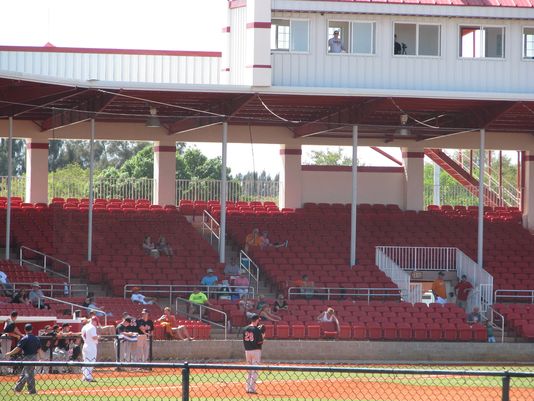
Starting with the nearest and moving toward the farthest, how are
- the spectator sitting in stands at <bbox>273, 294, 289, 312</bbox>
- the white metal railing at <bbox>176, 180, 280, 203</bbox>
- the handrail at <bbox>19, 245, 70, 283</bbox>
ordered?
the spectator sitting in stands at <bbox>273, 294, 289, 312</bbox> → the handrail at <bbox>19, 245, 70, 283</bbox> → the white metal railing at <bbox>176, 180, 280, 203</bbox>

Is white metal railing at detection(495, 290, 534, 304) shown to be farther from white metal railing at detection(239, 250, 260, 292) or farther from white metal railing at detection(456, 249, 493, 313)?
white metal railing at detection(239, 250, 260, 292)

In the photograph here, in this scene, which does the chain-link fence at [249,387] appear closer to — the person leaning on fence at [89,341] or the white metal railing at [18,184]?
the person leaning on fence at [89,341]

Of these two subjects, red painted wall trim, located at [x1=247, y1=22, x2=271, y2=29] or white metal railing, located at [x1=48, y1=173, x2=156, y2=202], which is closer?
red painted wall trim, located at [x1=247, y1=22, x2=271, y2=29]

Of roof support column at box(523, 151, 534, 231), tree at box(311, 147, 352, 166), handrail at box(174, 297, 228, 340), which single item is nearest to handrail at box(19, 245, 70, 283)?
handrail at box(174, 297, 228, 340)

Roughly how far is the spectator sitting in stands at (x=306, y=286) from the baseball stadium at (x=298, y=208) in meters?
0.07

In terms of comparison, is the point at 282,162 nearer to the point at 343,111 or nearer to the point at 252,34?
the point at 343,111

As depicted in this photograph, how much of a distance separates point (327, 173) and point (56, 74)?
12.3 meters

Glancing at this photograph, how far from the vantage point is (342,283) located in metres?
37.1

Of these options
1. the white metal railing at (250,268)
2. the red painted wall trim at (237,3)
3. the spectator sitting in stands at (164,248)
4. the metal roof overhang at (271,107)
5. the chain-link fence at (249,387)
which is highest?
the red painted wall trim at (237,3)

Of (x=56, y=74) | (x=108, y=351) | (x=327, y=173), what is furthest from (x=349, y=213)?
(x=108, y=351)

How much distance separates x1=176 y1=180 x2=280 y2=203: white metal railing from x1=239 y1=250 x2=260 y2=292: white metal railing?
664 cm

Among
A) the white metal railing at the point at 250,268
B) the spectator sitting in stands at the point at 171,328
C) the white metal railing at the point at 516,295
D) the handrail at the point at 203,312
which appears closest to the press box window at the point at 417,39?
the white metal railing at the point at 516,295

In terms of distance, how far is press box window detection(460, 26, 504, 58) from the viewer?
126 feet

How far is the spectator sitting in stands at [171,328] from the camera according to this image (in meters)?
30.9
